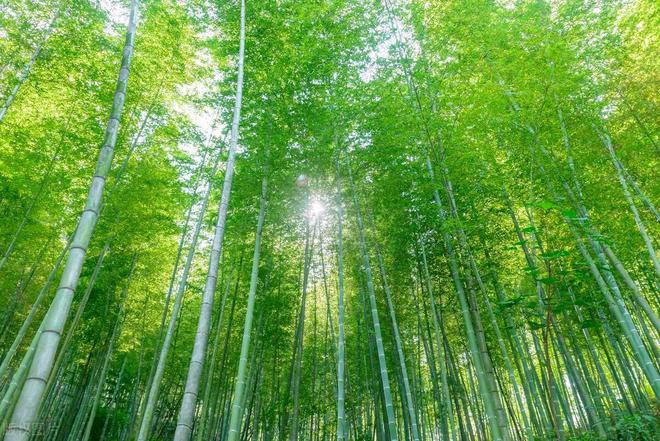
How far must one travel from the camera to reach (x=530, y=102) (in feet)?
15.0

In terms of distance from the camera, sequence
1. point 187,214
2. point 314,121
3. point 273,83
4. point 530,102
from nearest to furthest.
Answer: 1. point 530,102
2. point 273,83
3. point 314,121
4. point 187,214

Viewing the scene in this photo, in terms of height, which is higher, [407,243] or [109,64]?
[109,64]

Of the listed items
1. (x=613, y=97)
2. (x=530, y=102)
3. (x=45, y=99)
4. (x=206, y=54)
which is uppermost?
(x=206, y=54)

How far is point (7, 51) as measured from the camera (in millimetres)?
5078

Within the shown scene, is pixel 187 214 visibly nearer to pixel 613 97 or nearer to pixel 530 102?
pixel 530 102

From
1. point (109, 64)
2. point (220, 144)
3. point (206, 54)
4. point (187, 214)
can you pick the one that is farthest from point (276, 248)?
point (109, 64)

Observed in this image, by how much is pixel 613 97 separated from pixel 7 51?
27.9 ft

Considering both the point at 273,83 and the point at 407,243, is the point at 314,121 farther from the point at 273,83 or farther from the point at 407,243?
the point at 407,243

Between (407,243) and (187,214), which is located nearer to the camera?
(407,243)

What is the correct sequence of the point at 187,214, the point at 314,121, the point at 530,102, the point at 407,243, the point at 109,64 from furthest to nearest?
the point at 187,214 < the point at 407,243 < the point at 109,64 < the point at 314,121 < the point at 530,102

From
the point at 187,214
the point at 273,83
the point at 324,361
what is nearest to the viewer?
the point at 273,83

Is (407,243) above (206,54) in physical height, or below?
below

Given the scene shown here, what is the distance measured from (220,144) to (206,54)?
1600 mm

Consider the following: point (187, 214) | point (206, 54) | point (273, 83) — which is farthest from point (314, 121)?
point (187, 214)
